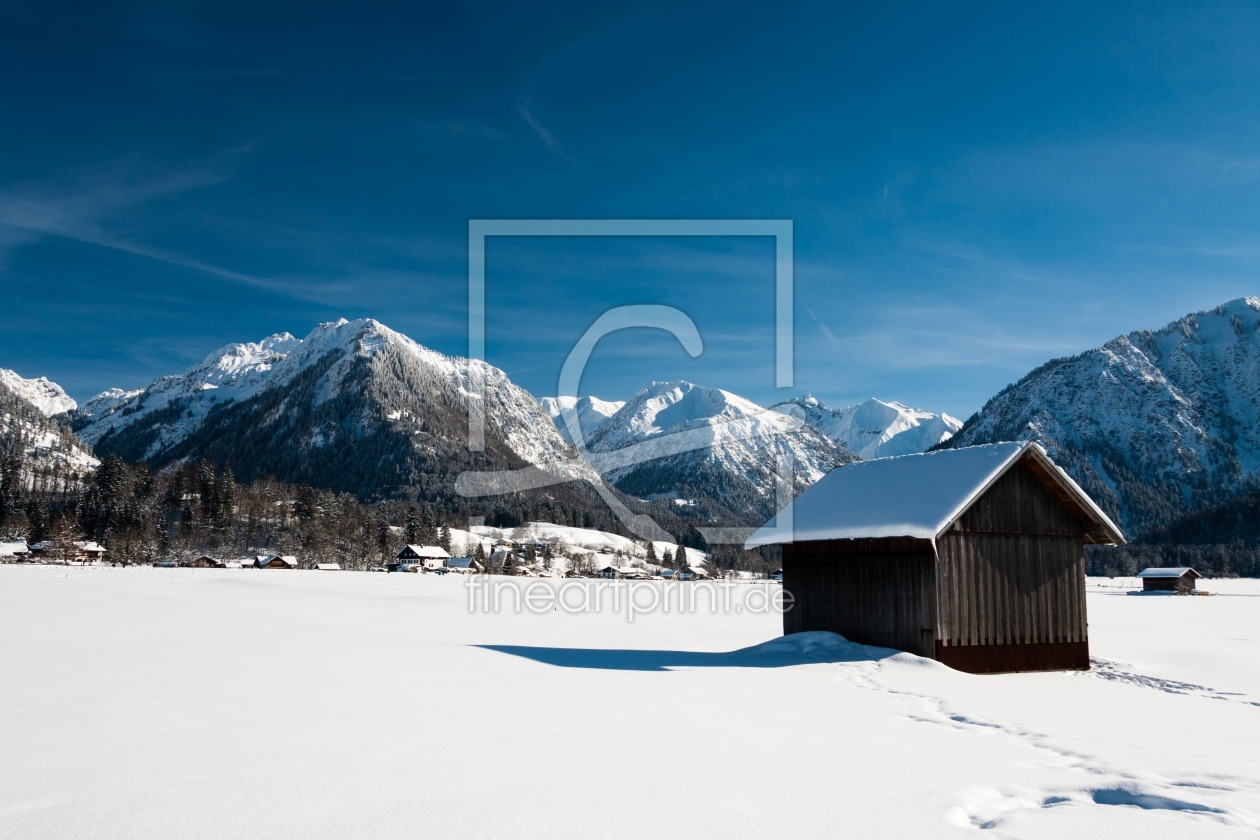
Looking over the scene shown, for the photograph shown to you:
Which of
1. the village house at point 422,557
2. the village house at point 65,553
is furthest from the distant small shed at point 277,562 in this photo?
the village house at point 65,553

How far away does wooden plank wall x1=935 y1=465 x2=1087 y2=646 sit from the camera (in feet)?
70.1

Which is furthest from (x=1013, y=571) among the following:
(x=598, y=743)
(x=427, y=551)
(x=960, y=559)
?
(x=427, y=551)

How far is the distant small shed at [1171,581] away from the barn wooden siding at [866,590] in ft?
321

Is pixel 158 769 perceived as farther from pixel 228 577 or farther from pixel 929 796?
pixel 228 577

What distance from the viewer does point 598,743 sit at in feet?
35.1

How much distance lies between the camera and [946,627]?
68.7 ft

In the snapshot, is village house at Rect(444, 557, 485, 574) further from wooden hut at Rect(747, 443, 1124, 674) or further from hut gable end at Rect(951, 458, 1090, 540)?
hut gable end at Rect(951, 458, 1090, 540)

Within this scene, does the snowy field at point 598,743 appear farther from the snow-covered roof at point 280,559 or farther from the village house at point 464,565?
the village house at point 464,565

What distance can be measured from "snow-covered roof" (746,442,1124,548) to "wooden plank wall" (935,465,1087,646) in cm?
69

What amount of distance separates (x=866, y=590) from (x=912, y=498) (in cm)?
290

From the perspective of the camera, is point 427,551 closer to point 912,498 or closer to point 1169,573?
point 1169,573

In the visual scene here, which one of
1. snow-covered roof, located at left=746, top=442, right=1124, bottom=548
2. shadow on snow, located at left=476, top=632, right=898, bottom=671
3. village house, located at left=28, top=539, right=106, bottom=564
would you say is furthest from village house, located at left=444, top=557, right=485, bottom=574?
snow-covered roof, located at left=746, top=442, right=1124, bottom=548

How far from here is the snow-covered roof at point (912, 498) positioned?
21234 mm

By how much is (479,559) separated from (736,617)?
11642 cm
